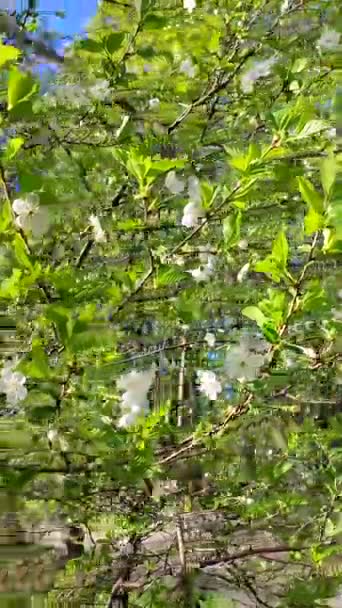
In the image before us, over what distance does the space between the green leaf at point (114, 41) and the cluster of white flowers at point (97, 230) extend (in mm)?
358

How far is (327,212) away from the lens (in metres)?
1.04

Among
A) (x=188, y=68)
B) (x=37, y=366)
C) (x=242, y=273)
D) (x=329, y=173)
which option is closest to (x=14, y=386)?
(x=37, y=366)

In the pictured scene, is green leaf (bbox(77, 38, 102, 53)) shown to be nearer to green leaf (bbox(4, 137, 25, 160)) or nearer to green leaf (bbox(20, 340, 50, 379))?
green leaf (bbox(4, 137, 25, 160))

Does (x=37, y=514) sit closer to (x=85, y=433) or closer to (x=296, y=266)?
(x=85, y=433)

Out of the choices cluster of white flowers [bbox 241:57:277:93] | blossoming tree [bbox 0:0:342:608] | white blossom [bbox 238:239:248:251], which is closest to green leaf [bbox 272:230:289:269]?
blossoming tree [bbox 0:0:342:608]

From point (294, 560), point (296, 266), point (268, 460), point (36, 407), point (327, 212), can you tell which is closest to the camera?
point (327, 212)

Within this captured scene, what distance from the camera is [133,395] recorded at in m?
1.33

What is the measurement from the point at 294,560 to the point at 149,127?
1.14 meters

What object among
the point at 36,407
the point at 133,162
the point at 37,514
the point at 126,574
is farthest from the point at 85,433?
the point at 126,574

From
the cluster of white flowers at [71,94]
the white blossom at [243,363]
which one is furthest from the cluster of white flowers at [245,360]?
the cluster of white flowers at [71,94]

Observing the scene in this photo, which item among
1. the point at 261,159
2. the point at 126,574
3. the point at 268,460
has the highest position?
the point at 261,159

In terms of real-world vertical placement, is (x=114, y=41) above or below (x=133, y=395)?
above

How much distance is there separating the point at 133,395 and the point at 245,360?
0.20m

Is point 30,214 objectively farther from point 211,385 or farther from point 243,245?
point 243,245
